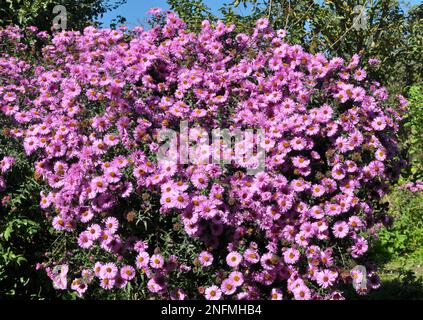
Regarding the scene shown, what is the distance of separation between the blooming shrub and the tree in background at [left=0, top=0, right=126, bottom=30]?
366 cm

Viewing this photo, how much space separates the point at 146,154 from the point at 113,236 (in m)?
0.51

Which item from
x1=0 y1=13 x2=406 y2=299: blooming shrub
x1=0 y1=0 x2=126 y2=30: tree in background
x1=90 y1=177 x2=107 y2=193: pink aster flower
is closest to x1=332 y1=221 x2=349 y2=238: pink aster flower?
x1=0 y1=13 x2=406 y2=299: blooming shrub

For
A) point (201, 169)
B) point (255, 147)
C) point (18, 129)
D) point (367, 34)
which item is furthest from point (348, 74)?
point (18, 129)

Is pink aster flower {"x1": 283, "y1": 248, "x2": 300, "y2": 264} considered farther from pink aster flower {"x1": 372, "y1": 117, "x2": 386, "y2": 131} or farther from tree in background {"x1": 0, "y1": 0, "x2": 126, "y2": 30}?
tree in background {"x1": 0, "y1": 0, "x2": 126, "y2": 30}

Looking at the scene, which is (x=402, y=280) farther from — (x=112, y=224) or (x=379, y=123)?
(x=112, y=224)

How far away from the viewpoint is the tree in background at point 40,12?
281 inches

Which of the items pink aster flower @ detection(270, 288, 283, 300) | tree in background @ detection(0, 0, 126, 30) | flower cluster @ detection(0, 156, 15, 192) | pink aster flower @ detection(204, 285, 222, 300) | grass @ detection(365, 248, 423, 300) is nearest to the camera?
pink aster flower @ detection(204, 285, 222, 300)

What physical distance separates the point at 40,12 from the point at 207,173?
5240mm

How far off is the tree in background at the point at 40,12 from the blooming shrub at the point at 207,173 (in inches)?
144

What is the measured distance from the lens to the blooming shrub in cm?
306

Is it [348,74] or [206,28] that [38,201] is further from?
[348,74]

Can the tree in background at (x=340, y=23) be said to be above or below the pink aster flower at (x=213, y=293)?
above

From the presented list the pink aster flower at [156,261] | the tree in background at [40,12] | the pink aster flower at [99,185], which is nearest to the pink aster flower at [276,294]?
the pink aster flower at [156,261]

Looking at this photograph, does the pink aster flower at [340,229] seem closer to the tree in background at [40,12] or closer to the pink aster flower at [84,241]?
the pink aster flower at [84,241]
